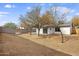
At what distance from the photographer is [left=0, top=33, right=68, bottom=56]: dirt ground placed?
9.34 feet

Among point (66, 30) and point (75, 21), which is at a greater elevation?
point (75, 21)

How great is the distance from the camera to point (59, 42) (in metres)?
2.88

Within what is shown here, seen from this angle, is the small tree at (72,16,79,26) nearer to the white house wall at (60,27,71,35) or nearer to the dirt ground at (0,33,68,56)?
the white house wall at (60,27,71,35)

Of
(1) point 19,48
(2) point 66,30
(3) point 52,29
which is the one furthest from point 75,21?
(1) point 19,48

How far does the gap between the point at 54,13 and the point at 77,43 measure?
1.46 feet

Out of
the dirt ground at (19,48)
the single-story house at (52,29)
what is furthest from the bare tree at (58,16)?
the dirt ground at (19,48)

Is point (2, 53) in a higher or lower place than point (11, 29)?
lower

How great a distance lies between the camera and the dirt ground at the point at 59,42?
2.85 m

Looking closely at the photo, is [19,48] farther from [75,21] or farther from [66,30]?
[75,21]

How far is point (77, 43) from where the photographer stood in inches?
112

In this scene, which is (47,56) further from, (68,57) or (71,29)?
(71,29)

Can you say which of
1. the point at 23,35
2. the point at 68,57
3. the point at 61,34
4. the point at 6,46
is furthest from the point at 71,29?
the point at 6,46

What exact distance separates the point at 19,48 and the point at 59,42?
0.48 meters

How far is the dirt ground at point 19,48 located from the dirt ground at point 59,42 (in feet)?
0.16
